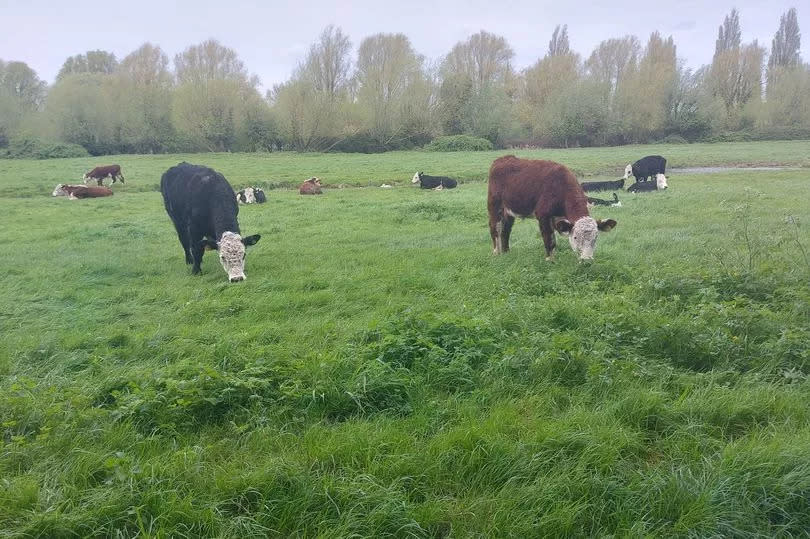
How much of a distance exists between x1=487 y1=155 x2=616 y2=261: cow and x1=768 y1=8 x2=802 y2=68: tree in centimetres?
7999

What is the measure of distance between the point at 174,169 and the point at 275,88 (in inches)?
2148

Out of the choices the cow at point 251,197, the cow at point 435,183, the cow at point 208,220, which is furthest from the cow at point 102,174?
the cow at point 208,220

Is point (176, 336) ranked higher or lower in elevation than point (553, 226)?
lower

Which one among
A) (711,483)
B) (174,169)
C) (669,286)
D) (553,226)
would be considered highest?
(174,169)

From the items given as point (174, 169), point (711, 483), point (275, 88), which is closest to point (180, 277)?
point (174, 169)

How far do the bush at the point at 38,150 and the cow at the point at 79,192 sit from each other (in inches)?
1200

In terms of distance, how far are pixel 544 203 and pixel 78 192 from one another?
21.6 m

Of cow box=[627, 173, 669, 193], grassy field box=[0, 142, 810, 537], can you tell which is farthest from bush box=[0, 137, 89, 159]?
cow box=[627, 173, 669, 193]

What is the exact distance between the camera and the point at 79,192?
22.6 metres

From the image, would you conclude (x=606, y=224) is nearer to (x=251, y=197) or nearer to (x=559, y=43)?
(x=251, y=197)

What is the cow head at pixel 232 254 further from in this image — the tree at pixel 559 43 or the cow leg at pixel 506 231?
the tree at pixel 559 43

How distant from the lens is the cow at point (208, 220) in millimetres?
9047

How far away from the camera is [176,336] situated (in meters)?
5.89

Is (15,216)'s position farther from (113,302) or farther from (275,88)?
(275,88)
